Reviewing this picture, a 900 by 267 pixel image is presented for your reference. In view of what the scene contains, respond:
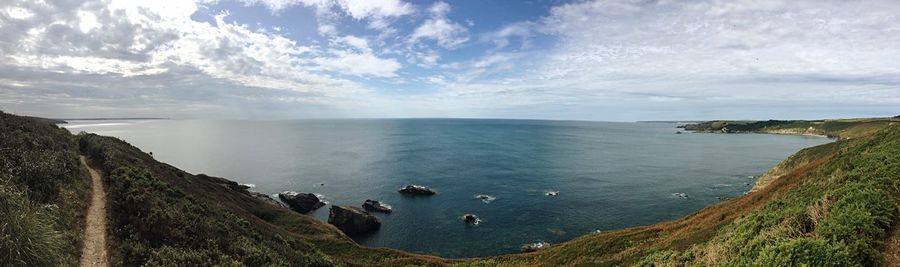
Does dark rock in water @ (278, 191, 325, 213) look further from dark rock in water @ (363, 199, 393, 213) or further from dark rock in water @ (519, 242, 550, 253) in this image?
dark rock in water @ (519, 242, 550, 253)

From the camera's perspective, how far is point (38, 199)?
23.3 m

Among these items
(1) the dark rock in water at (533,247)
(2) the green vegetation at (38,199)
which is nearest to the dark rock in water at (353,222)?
(1) the dark rock in water at (533,247)

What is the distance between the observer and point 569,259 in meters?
43.1

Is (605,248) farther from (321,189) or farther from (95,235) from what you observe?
(321,189)

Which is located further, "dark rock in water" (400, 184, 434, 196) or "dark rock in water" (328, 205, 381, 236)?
"dark rock in water" (400, 184, 434, 196)

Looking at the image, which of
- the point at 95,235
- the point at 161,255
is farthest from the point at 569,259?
the point at 95,235

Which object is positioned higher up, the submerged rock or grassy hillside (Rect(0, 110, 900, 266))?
grassy hillside (Rect(0, 110, 900, 266))

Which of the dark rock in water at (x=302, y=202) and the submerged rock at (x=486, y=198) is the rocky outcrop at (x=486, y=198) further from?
the dark rock in water at (x=302, y=202)

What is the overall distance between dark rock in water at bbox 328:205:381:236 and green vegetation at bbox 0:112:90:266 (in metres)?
38.5

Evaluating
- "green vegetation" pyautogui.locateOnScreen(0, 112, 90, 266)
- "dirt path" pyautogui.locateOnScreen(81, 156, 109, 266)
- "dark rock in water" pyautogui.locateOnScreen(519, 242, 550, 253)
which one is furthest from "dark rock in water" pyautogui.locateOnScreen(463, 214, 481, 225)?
"green vegetation" pyautogui.locateOnScreen(0, 112, 90, 266)

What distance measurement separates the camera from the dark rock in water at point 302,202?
83.4 meters

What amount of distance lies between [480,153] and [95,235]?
6330 inches

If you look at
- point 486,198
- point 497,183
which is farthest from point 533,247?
point 497,183

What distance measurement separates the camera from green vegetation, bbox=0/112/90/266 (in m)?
14.8
